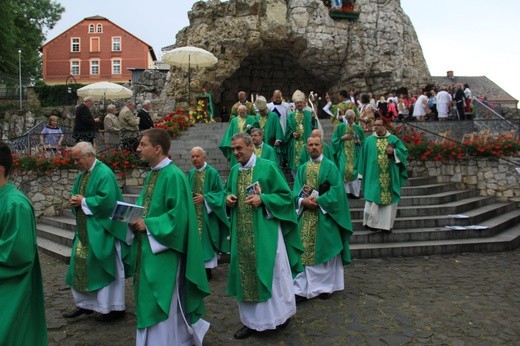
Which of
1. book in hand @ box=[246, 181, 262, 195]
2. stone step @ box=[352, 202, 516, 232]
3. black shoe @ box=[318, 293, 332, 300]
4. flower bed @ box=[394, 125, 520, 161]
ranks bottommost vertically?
black shoe @ box=[318, 293, 332, 300]

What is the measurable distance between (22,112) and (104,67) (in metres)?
29.6

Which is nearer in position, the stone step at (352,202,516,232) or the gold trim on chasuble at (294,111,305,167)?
the stone step at (352,202,516,232)

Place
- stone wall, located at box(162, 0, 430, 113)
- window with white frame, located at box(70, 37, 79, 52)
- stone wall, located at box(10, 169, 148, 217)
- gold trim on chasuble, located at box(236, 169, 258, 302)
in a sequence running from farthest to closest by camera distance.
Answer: window with white frame, located at box(70, 37, 79, 52), stone wall, located at box(162, 0, 430, 113), stone wall, located at box(10, 169, 148, 217), gold trim on chasuble, located at box(236, 169, 258, 302)

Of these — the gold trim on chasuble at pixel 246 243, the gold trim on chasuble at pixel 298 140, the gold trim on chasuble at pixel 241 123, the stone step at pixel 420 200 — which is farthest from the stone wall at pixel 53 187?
the gold trim on chasuble at pixel 246 243

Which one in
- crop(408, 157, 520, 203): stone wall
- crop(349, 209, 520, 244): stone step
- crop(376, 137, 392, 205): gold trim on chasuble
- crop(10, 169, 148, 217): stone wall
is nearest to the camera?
crop(376, 137, 392, 205): gold trim on chasuble

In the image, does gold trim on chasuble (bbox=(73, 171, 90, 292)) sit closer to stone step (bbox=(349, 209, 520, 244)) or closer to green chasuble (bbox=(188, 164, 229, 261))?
green chasuble (bbox=(188, 164, 229, 261))

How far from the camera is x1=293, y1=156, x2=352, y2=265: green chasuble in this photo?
5820mm

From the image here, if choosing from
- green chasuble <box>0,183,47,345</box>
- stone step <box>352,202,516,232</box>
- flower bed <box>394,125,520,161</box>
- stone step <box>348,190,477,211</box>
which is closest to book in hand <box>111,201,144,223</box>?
green chasuble <box>0,183,47,345</box>

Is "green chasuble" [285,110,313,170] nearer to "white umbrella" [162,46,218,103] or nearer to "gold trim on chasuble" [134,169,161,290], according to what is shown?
"gold trim on chasuble" [134,169,161,290]

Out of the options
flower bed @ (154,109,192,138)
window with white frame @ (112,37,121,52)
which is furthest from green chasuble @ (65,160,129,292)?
window with white frame @ (112,37,121,52)

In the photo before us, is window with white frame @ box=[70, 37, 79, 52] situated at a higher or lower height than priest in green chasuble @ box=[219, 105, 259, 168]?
higher

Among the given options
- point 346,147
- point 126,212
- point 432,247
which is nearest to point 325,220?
point 126,212

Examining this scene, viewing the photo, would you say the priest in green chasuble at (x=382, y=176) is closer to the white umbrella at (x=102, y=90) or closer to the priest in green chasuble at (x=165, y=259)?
the priest in green chasuble at (x=165, y=259)

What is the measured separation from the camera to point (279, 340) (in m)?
4.53
